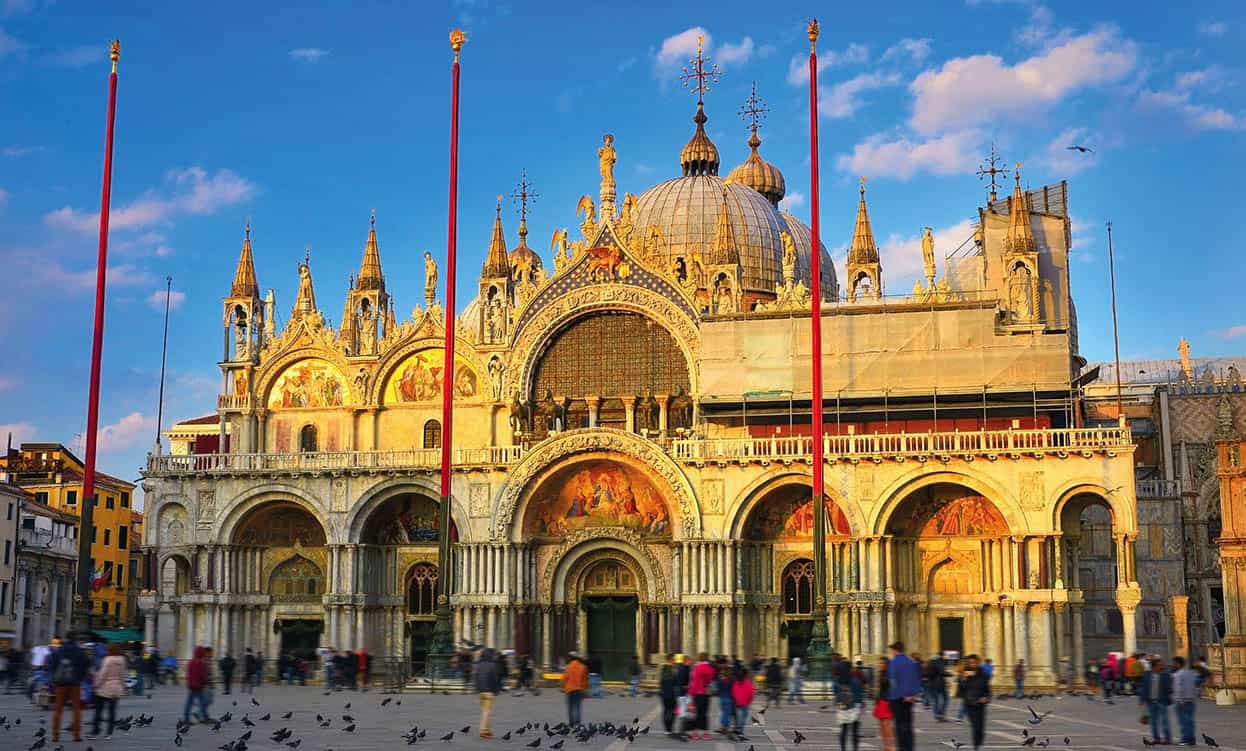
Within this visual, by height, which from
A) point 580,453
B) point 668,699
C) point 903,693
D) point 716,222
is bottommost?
point 668,699

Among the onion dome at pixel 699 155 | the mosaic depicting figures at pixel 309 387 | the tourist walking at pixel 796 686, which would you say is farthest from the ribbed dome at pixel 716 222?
the tourist walking at pixel 796 686

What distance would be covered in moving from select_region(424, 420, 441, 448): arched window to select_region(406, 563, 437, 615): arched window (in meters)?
4.15

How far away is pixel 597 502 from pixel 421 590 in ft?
25.0

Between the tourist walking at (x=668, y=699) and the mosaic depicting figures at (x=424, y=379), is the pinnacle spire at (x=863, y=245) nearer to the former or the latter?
the mosaic depicting figures at (x=424, y=379)

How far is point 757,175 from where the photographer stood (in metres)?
77.9

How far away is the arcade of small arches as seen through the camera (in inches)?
1881

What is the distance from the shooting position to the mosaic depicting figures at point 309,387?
5631 cm

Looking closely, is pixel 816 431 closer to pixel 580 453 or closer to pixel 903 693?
pixel 580 453

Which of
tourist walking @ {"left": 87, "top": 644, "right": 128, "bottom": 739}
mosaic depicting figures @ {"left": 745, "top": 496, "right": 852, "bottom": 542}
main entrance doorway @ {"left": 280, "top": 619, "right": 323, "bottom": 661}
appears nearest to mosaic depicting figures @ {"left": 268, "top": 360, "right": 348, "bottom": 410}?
main entrance doorway @ {"left": 280, "top": 619, "right": 323, "bottom": 661}

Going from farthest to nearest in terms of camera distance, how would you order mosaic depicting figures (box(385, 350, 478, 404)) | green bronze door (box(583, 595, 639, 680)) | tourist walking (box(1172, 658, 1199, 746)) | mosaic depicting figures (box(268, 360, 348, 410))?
mosaic depicting figures (box(268, 360, 348, 410)) < mosaic depicting figures (box(385, 350, 478, 404)) < green bronze door (box(583, 595, 639, 680)) < tourist walking (box(1172, 658, 1199, 746))

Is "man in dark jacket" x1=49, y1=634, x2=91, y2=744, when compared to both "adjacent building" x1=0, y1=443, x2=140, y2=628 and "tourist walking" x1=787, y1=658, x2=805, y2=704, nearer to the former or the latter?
"tourist walking" x1=787, y1=658, x2=805, y2=704

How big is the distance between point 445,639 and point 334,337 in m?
17.5

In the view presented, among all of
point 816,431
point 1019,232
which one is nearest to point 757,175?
point 1019,232

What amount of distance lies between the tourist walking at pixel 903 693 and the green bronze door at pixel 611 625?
29860 mm
